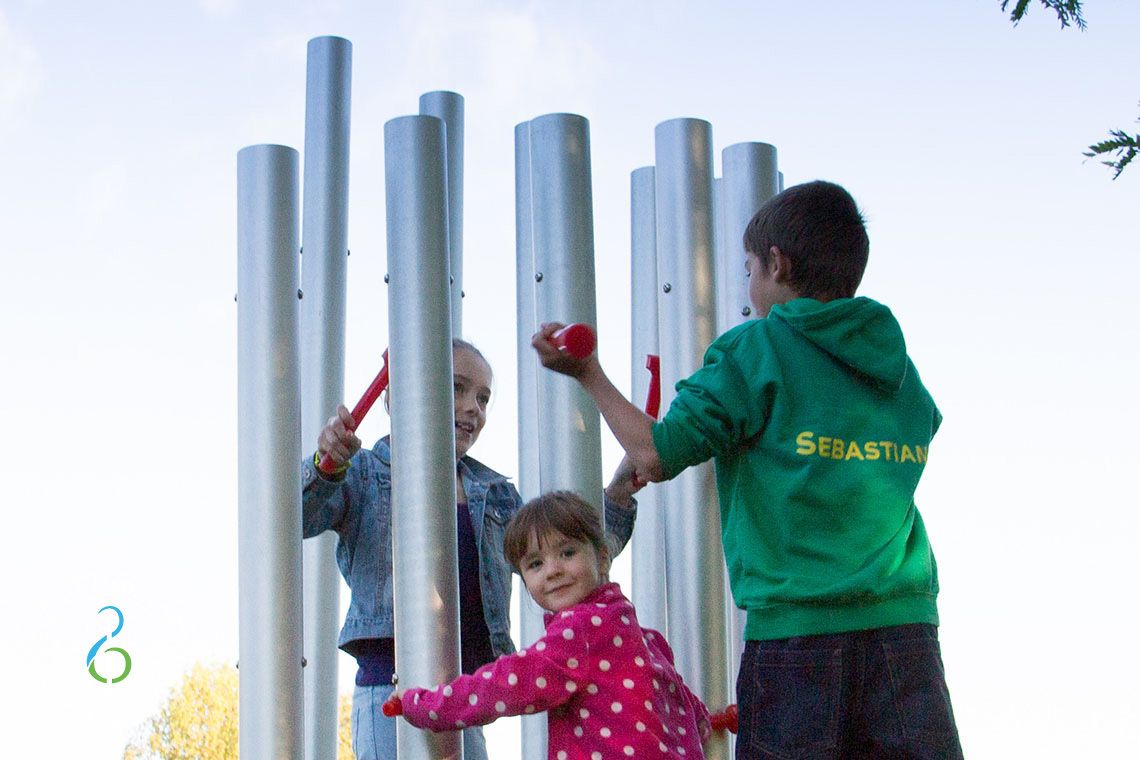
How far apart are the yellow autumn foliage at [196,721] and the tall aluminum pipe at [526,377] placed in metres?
19.2

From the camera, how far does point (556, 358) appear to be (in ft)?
10.00

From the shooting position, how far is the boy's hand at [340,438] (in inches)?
147

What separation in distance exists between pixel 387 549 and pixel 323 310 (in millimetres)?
697

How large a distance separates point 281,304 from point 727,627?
4.28 feet

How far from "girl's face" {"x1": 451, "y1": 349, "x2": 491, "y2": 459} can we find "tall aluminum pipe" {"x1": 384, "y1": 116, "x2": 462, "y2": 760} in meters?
0.81

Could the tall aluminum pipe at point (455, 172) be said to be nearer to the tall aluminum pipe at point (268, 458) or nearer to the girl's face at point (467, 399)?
the girl's face at point (467, 399)

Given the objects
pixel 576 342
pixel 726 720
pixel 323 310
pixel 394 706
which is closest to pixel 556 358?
pixel 576 342

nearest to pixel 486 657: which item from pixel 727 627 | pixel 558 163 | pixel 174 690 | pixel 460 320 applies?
pixel 727 627

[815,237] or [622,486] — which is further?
[622,486]

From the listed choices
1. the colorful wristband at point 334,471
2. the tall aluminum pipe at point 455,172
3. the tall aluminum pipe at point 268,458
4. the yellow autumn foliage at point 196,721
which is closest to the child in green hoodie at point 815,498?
the tall aluminum pipe at point 268,458

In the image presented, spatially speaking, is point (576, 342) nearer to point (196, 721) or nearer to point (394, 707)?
point (394, 707)

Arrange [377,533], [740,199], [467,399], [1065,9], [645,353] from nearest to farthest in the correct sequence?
[1065,9]
[740,199]
[377,533]
[467,399]
[645,353]

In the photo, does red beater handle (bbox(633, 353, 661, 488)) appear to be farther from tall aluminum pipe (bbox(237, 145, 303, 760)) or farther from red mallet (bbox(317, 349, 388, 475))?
tall aluminum pipe (bbox(237, 145, 303, 760))

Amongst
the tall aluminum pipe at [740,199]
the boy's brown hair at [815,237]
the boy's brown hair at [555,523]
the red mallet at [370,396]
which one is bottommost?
the boy's brown hair at [555,523]
